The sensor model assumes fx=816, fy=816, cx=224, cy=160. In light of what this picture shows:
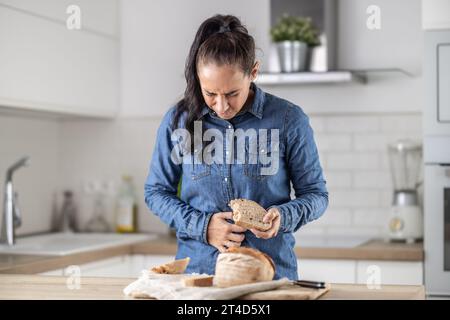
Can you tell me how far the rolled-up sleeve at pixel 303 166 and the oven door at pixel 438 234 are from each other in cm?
83

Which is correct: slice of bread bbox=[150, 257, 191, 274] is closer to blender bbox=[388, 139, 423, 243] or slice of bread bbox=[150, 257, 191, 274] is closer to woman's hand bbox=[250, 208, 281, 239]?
woman's hand bbox=[250, 208, 281, 239]

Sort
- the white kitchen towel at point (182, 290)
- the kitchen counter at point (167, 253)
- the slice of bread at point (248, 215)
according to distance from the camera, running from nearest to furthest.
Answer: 1. the white kitchen towel at point (182, 290)
2. the slice of bread at point (248, 215)
3. the kitchen counter at point (167, 253)

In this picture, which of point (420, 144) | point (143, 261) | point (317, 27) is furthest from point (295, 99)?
point (143, 261)

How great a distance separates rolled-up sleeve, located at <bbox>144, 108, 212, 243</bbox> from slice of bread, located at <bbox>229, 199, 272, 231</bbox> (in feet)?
0.54

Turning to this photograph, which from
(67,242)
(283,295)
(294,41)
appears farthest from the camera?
(67,242)

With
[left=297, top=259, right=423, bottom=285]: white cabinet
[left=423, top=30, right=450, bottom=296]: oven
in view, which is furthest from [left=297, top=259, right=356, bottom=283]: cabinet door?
[left=423, top=30, right=450, bottom=296]: oven

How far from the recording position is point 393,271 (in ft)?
7.97

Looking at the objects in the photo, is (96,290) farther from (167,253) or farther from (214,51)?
(167,253)

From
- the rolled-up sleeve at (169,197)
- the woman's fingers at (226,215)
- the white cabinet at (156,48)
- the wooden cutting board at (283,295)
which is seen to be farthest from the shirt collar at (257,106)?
the white cabinet at (156,48)

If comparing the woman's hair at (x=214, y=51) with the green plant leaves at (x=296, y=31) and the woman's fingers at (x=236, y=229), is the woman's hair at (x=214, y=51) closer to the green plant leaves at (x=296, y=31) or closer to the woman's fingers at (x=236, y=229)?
the woman's fingers at (x=236, y=229)

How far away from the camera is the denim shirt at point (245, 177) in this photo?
5.47 ft

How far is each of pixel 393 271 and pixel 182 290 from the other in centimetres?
122

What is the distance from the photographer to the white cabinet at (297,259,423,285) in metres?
2.42

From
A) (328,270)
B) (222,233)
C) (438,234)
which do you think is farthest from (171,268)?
(438,234)
